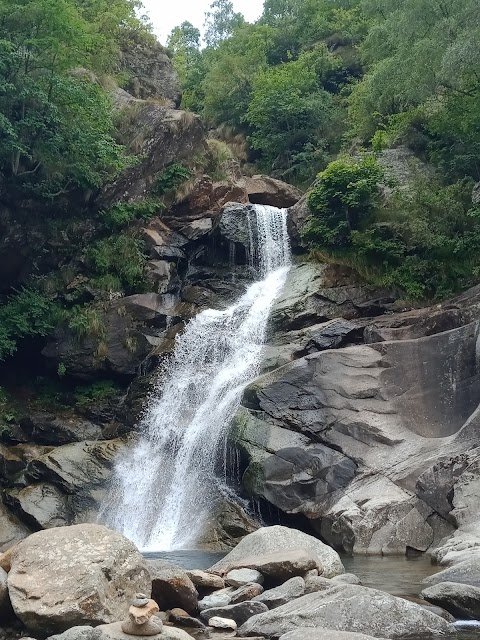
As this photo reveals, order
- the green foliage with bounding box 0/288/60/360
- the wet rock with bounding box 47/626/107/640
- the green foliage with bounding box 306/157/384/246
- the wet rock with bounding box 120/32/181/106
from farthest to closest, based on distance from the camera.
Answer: the wet rock with bounding box 120/32/181/106 < the green foliage with bounding box 306/157/384/246 < the green foliage with bounding box 0/288/60/360 < the wet rock with bounding box 47/626/107/640

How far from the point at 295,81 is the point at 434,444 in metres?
25.9

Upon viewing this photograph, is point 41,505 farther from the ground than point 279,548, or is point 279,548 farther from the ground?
point 279,548

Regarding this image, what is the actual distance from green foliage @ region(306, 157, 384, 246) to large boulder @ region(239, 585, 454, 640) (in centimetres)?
1721

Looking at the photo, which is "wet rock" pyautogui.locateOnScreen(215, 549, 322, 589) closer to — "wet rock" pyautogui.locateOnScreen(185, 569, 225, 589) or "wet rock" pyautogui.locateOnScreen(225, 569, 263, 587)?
"wet rock" pyautogui.locateOnScreen(225, 569, 263, 587)

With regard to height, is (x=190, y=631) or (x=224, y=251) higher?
(x=224, y=251)

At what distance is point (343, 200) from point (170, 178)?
306 inches

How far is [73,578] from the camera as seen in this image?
7809 mm

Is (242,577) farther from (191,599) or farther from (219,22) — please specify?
(219,22)

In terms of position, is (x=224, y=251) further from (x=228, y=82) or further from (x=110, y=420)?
(x=228, y=82)

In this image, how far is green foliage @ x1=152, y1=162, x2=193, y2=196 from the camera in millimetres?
28031

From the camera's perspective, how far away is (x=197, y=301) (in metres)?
23.7

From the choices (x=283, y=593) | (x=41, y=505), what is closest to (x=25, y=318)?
(x=41, y=505)

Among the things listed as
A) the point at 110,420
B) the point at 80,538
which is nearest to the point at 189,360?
the point at 110,420

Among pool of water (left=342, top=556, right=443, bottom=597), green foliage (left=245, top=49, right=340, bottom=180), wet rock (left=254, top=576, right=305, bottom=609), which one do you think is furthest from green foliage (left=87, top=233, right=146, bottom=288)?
wet rock (left=254, top=576, right=305, bottom=609)
